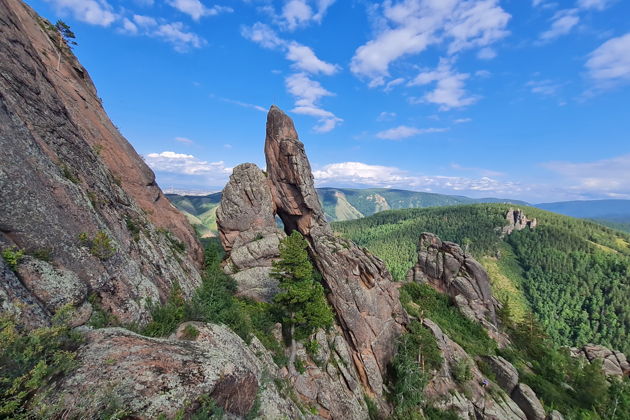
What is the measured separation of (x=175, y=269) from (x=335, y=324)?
19962 mm

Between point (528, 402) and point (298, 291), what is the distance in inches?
1328

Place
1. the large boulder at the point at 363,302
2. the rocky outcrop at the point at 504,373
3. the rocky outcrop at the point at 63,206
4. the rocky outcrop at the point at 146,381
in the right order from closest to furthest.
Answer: the rocky outcrop at the point at 146,381
the rocky outcrop at the point at 63,206
the large boulder at the point at 363,302
the rocky outcrop at the point at 504,373

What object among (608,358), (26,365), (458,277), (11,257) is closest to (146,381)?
(26,365)

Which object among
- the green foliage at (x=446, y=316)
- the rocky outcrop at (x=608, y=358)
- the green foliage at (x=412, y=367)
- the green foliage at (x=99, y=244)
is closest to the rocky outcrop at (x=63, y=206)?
the green foliage at (x=99, y=244)

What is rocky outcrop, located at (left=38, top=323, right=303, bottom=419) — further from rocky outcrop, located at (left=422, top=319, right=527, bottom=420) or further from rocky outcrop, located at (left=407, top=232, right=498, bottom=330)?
rocky outcrop, located at (left=407, top=232, right=498, bottom=330)

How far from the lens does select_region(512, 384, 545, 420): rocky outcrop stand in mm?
31750

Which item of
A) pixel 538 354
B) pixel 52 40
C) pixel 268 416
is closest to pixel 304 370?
pixel 268 416

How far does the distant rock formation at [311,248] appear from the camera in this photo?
31.7 metres

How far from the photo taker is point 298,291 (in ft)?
84.4

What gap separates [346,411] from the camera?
2502cm

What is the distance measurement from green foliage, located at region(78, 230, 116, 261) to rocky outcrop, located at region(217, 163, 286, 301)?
22.6m

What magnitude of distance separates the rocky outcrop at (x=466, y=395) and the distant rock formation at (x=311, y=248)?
5.94 m

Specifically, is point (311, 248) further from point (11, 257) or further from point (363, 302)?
point (11, 257)

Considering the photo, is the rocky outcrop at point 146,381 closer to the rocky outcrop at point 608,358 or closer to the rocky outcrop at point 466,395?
the rocky outcrop at point 466,395
